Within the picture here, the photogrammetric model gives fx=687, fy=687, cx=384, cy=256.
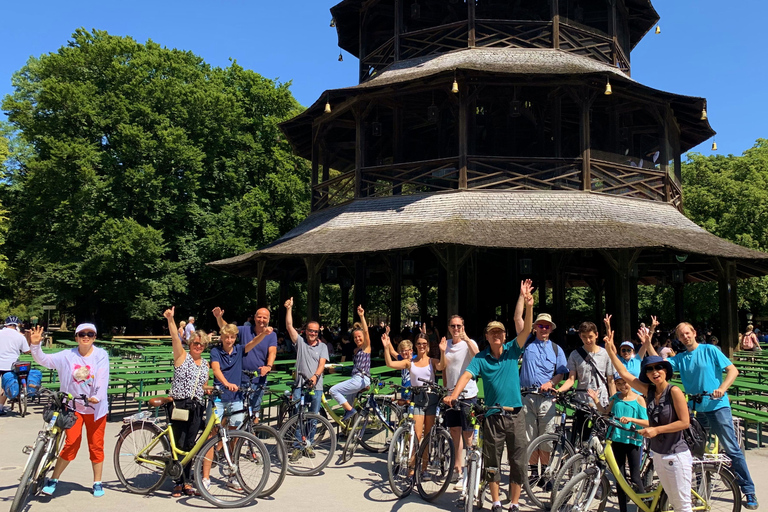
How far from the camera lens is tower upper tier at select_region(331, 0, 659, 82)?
70.7 ft

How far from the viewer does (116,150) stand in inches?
1303

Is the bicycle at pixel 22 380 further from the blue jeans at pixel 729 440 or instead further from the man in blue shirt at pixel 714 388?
the blue jeans at pixel 729 440

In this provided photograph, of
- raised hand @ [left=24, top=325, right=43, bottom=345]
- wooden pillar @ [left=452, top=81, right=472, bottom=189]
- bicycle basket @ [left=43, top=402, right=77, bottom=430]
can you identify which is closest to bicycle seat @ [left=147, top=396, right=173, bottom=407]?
bicycle basket @ [left=43, top=402, right=77, bottom=430]

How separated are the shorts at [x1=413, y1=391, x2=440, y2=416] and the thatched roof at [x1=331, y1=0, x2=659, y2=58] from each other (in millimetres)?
19440

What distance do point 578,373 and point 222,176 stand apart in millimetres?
29320

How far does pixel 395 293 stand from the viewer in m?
20.9

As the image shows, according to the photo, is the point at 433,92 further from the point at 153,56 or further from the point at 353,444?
the point at 153,56

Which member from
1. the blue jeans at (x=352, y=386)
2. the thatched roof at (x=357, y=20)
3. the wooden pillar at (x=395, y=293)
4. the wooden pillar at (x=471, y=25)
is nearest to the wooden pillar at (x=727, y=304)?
the wooden pillar at (x=395, y=293)

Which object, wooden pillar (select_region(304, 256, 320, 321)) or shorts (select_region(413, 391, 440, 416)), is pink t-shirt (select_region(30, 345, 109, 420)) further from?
wooden pillar (select_region(304, 256, 320, 321))

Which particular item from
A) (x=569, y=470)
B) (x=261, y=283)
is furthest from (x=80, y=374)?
(x=261, y=283)

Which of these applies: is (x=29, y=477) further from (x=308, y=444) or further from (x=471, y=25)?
(x=471, y=25)

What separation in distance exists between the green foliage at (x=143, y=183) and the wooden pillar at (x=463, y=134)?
16012 mm

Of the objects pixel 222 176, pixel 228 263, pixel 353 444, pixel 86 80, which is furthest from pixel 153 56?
pixel 353 444

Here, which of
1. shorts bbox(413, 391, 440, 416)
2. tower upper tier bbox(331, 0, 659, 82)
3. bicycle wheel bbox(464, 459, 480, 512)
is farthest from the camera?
tower upper tier bbox(331, 0, 659, 82)
